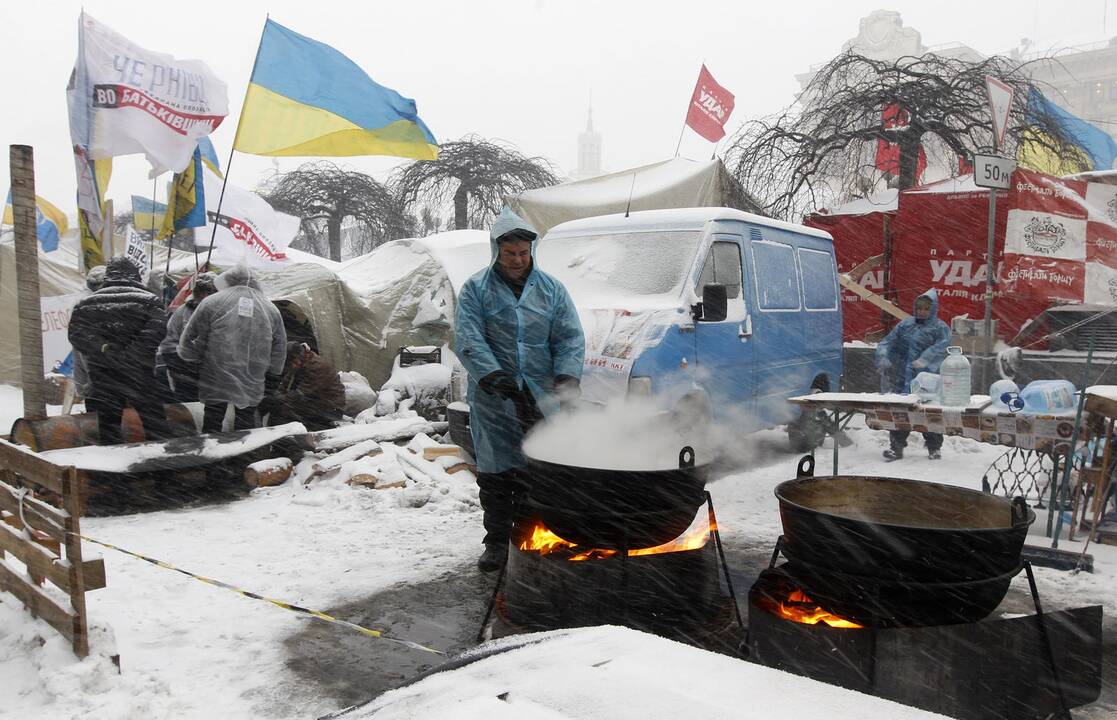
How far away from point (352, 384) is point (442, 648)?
7917mm

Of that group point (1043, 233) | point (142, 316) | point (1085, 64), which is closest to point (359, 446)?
point (142, 316)

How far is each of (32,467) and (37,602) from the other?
67 centimetres

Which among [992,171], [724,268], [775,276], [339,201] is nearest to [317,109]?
[724,268]

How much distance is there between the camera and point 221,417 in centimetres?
794

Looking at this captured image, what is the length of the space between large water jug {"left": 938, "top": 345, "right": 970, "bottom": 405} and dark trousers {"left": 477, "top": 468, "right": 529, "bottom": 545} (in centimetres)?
323

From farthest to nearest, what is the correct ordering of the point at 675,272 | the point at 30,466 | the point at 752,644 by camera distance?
the point at 675,272
the point at 30,466
the point at 752,644

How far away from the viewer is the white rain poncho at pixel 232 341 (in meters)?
7.46

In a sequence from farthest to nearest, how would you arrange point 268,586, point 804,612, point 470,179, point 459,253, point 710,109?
1. point 470,179
2. point 459,253
3. point 710,109
4. point 268,586
5. point 804,612

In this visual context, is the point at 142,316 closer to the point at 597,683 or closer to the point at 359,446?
the point at 359,446

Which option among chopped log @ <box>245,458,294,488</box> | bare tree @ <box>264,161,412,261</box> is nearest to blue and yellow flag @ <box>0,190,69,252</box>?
bare tree @ <box>264,161,412,261</box>

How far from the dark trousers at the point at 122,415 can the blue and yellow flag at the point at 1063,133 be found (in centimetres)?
1582

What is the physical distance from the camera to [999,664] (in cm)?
277

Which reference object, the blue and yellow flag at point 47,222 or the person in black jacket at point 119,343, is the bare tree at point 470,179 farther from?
the person in black jacket at point 119,343

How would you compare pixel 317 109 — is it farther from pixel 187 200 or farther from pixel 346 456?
pixel 346 456
